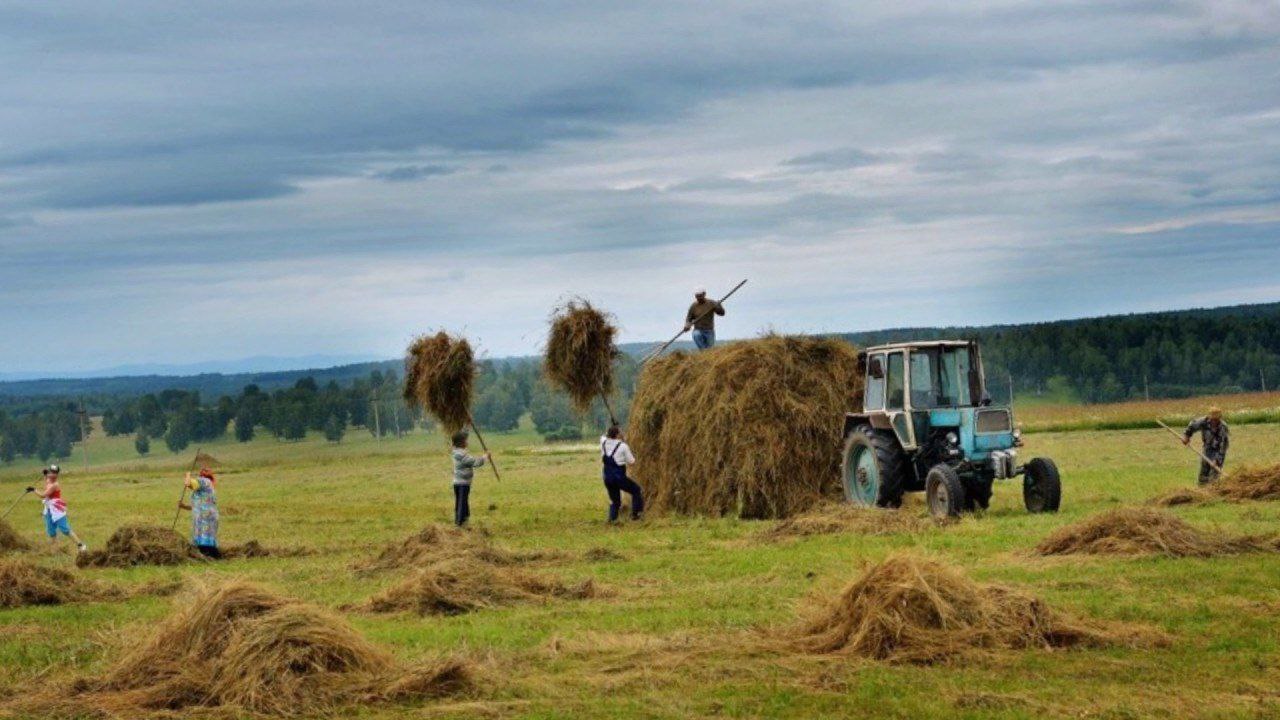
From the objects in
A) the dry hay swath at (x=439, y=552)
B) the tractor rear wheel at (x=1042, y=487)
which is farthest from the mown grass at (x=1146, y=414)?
the dry hay swath at (x=439, y=552)

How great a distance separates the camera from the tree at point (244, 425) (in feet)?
272

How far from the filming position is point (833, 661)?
11867mm

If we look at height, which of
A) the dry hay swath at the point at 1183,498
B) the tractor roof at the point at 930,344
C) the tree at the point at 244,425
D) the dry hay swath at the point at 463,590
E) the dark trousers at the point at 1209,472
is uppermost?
the tractor roof at the point at 930,344

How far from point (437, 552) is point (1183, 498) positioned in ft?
39.0

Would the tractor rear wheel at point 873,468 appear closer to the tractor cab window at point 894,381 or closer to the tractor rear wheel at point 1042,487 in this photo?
the tractor cab window at point 894,381

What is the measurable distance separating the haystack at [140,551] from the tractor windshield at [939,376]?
1185 centimetres

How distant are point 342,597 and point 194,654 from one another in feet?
18.4

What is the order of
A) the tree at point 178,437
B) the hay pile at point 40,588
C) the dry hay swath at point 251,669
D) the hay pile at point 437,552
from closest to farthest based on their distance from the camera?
the dry hay swath at point 251,669, the hay pile at point 40,588, the hay pile at point 437,552, the tree at point 178,437

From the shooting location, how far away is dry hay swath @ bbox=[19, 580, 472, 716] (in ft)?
36.5

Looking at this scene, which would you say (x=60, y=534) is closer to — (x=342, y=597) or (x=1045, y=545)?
(x=342, y=597)

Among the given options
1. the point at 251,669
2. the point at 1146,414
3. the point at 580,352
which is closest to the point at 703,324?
the point at 580,352

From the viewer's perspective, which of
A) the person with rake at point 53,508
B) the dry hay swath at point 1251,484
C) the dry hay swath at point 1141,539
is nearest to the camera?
the dry hay swath at point 1141,539

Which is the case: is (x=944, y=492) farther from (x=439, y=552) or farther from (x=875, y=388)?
(x=439, y=552)

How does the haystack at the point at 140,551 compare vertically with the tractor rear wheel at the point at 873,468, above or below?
below
